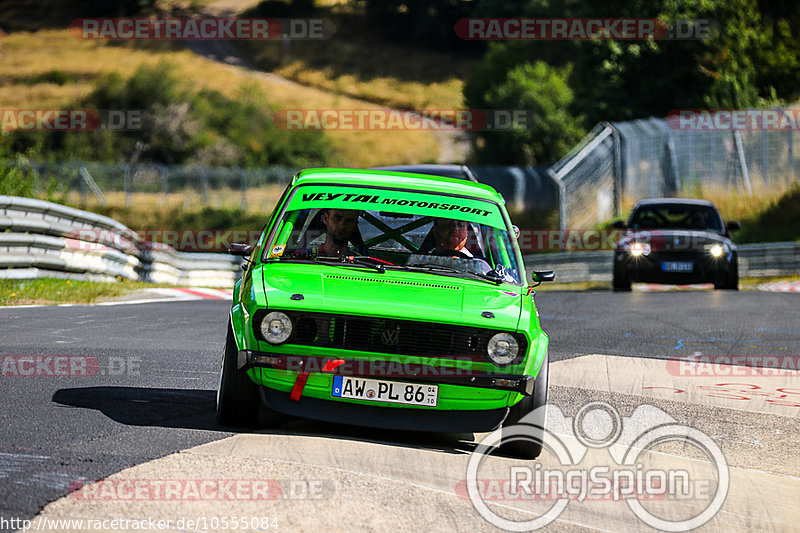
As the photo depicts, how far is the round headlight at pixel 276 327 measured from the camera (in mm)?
6406

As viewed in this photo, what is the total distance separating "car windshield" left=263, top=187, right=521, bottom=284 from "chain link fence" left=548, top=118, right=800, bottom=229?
22.2 metres

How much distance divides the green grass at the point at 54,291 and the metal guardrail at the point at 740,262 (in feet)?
34.3

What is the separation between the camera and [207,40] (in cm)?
10594

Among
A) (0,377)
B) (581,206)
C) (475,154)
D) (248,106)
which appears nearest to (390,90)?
(248,106)

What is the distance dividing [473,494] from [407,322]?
117 cm

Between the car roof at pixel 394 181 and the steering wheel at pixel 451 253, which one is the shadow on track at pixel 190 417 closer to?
the steering wheel at pixel 451 253

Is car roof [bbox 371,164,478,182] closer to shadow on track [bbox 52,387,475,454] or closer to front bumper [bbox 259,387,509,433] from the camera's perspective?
shadow on track [bbox 52,387,475,454]

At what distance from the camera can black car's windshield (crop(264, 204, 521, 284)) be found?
7.46 metres

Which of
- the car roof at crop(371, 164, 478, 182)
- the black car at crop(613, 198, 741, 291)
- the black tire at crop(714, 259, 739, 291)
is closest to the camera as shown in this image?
the car roof at crop(371, 164, 478, 182)

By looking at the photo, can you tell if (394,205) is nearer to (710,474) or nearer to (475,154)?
(710,474)

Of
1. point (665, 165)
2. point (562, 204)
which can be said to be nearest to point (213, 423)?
point (562, 204)

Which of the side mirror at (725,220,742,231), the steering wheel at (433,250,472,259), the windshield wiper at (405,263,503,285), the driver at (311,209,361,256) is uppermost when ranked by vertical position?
the side mirror at (725,220,742,231)

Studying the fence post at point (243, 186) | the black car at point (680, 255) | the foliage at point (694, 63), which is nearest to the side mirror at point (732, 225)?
the black car at point (680, 255)

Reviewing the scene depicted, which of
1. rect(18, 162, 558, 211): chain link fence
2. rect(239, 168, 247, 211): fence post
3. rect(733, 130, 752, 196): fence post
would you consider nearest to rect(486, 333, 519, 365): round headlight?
rect(733, 130, 752, 196): fence post
